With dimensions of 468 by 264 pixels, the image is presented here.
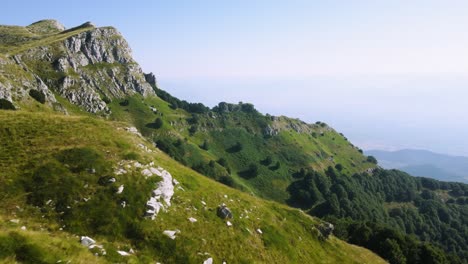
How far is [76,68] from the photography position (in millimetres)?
150375

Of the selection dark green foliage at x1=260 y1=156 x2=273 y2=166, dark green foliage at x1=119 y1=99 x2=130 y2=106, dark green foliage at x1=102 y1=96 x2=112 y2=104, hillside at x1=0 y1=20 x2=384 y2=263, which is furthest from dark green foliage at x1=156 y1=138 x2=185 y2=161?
hillside at x1=0 y1=20 x2=384 y2=263

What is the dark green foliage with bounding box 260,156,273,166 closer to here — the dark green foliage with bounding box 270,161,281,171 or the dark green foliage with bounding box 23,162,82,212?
the dark green foliage with bounding box 270,161,281,171

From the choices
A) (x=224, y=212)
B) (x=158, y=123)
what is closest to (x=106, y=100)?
(x=158, y=123)

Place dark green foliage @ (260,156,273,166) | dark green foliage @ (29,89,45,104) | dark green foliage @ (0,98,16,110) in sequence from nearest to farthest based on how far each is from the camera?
dark green foliage @ (0,98,16,110) → dark green foliage @ (29,89,45,104) → dark green foliage @ (260,156,273,166)

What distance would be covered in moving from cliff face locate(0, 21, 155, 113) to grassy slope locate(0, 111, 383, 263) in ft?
186

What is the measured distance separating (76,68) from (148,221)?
142 m

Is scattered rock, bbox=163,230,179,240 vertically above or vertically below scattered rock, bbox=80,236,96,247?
below

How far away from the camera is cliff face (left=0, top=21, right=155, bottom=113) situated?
105 metres

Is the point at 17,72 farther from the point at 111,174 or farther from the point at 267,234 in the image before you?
the point at 267,234

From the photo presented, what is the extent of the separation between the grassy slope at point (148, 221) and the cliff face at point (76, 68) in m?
56.7

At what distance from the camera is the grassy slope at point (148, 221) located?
88.6 feet

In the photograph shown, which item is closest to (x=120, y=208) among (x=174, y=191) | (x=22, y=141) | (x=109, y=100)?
(x=174, y=191)

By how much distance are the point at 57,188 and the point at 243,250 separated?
21.6 metres

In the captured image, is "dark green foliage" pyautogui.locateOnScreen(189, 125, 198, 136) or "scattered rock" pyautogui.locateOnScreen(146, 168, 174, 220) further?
"dark green foliage" pyautogui.locateOnScreen(189, 125, 198, 136)
